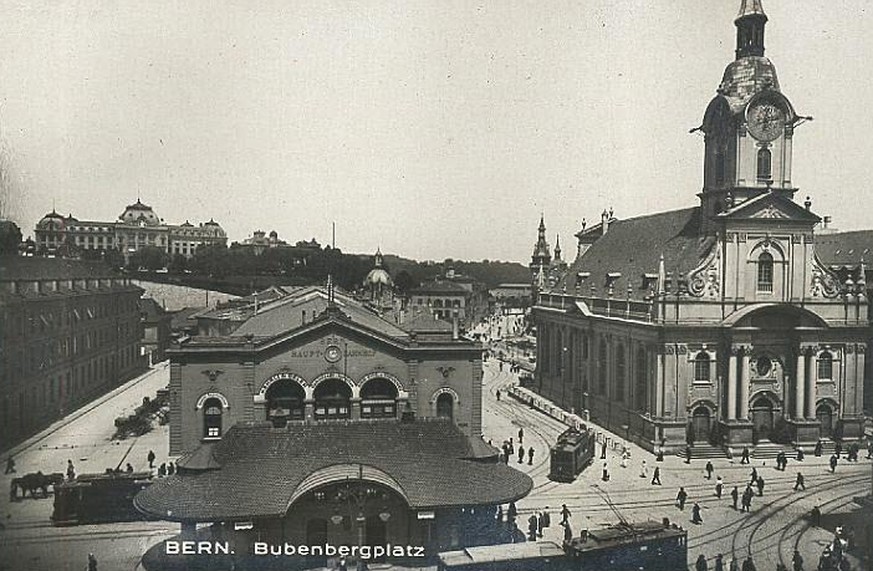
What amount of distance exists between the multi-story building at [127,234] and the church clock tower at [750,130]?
25246 mm

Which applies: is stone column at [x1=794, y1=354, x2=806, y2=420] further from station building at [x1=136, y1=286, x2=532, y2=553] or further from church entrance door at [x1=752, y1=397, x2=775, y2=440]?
station building at [x1=136, y1=286, x2=532, y2=553]

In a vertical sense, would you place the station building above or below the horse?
above

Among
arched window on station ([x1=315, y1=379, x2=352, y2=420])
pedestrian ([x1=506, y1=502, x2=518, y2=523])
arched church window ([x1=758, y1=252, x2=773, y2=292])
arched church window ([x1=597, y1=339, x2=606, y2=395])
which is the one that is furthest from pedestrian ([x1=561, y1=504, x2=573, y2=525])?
arched church window ([x1=597, y1=339, x2=606, y2=395])

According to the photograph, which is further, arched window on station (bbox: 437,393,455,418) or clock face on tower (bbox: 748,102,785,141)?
clock face on tower (bbox: 748,102,785,141)

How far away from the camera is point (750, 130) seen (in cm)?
4069

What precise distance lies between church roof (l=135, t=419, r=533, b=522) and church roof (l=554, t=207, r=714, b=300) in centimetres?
2110

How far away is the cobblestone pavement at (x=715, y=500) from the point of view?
26.7 m

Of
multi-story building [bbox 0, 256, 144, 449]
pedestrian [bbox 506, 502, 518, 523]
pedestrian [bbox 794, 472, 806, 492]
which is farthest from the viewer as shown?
pedestrian [bbox 794, 472, 806, 492]

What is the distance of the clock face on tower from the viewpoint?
40.5 m

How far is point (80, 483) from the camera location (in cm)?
2730

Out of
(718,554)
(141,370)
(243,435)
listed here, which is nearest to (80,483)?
(243,435)

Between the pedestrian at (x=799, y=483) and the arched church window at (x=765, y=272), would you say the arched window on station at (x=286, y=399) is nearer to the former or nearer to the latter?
the pedestrian at (x=799, y=483)

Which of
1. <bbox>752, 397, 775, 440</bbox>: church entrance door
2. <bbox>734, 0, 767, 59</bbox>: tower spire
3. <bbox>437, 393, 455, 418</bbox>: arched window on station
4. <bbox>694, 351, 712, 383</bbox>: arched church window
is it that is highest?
<bbox>734, 0, 767, 59</bbox>: tower spire

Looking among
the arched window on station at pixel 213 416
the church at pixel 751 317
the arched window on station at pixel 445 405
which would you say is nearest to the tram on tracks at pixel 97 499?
the arched window on station at pixel 213 416
